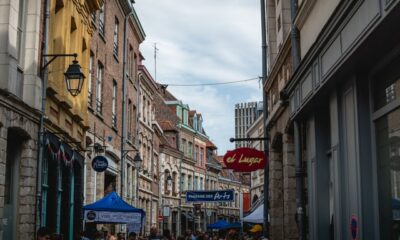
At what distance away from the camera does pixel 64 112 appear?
59.3 feet

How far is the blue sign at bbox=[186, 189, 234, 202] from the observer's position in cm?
2494

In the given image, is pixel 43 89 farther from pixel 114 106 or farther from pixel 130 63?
pixel 130 63

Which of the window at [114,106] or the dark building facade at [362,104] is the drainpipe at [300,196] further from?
the window at [114,106]

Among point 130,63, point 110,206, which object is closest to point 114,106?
point 130,63

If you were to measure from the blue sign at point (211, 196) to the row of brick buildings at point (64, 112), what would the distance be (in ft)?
11.7

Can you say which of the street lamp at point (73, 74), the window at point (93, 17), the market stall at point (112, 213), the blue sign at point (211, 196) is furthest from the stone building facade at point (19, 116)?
the blue sign at point (211, 196)

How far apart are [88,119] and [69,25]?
15.6 feet

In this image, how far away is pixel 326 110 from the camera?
41.9 ft

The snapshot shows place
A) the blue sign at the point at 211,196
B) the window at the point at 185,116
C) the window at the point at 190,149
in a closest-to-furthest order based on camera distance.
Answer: the blue sign at the point at 211,196, the window at the point at 185,116, the window at the point at 190,149

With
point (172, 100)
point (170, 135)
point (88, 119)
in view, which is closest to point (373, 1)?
point (88, 119)

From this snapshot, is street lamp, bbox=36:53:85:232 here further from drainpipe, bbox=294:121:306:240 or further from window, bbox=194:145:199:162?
window, bbox=194:145:199:162

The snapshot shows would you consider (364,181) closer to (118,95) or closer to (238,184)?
(118,95)

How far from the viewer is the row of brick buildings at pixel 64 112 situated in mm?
13516

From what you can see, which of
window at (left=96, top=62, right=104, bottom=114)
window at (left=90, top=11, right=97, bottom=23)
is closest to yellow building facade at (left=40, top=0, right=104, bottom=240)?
window at (left=90, top=11, right=97, bottom=23)
